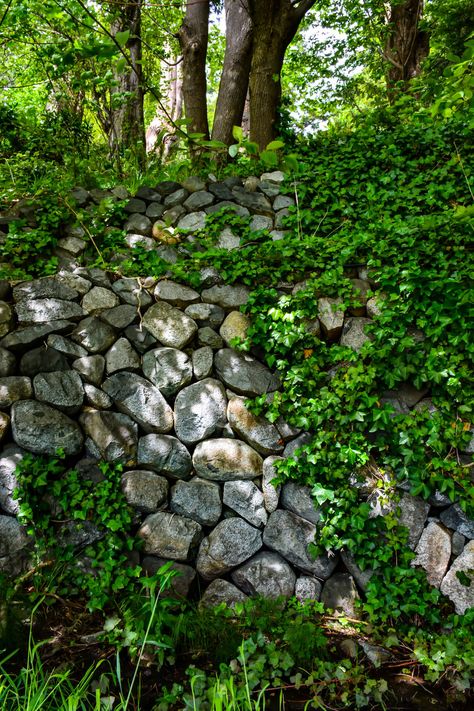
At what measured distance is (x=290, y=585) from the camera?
296 cm

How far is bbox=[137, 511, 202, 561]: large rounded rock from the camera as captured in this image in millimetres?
2975

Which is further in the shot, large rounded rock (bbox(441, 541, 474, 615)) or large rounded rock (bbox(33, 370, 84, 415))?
large rounded rock (bbox(33, 370, 84, 415))

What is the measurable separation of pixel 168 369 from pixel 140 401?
0.30m

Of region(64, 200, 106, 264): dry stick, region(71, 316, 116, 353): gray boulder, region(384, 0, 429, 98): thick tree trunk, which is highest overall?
region(384, 0, 429, 98): thick tree trunk

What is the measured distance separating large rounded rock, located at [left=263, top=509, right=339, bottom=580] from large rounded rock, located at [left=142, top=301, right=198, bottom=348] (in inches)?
55.2

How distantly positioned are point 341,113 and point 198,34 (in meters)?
6.06

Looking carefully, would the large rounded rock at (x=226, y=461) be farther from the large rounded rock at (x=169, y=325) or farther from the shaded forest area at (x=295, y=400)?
the large rounded rock at (x=169, y=325)

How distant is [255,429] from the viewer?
3232 millimetres

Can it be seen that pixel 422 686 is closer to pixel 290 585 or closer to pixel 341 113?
pixel 290 585

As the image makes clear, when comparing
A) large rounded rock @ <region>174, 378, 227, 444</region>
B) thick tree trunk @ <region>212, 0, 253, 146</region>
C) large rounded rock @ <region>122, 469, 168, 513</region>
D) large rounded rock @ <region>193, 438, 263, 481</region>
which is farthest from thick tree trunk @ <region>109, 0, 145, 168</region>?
large rounded rock @ <region>122, 469, 168, 513</region>

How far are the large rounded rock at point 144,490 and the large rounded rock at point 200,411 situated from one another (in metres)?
0.34

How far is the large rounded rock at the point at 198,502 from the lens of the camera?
309 centimetres

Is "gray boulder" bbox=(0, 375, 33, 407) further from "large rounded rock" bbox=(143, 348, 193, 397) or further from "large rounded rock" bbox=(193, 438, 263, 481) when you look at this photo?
"large rounded rock" bbox=(193, 438, 263, 481)

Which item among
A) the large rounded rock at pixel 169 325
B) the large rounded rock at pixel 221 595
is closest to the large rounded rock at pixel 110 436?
the large rounded rock at pixel 169 325
